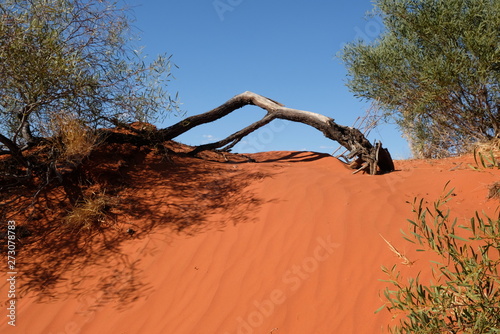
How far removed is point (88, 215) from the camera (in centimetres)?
552

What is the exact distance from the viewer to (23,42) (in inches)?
209

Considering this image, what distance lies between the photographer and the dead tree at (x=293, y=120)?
7.52 meters

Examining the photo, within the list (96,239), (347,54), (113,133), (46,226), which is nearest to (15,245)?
(46,226)

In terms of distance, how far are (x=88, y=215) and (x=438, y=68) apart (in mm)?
7719

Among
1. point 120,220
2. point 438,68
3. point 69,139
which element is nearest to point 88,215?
point 120,220

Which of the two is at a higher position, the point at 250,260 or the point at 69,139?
the point at 69,139

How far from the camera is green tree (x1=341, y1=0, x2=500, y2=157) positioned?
9047 mm

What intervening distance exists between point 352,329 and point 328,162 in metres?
4.66

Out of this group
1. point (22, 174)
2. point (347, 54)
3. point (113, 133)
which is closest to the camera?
point (22, 174)

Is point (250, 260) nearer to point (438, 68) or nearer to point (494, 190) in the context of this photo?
point (494, 190)

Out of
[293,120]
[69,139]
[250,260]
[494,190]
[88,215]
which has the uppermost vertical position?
[69,139]

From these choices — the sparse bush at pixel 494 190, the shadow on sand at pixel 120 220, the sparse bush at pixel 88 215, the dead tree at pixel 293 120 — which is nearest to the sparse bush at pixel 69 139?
the shadow on sand at pixel 120 220

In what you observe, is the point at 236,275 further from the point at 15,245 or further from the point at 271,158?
the point at 271,158

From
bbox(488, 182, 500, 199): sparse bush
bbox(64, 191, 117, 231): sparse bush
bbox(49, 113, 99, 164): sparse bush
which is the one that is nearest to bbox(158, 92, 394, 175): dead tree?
bbox(49, 113, 99, 164): sparse bush
